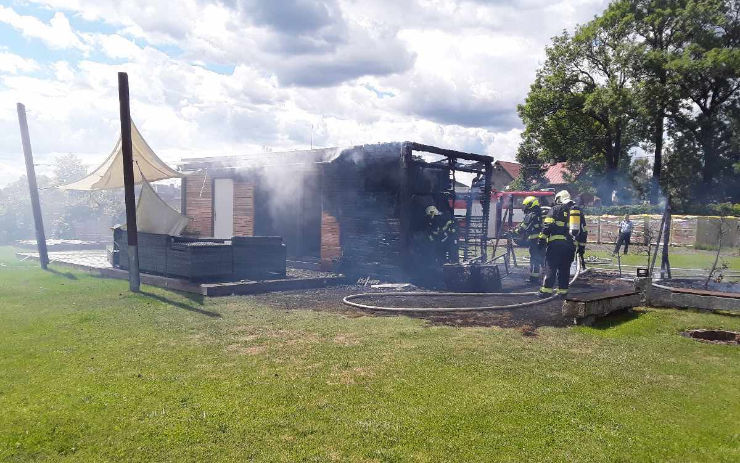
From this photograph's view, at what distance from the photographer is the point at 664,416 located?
4.34m

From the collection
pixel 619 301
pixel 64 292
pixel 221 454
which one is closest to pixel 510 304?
pixel 619 301

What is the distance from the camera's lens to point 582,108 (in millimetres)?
30844

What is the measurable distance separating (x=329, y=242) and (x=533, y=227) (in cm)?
595

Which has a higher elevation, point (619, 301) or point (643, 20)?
point (643, 20)

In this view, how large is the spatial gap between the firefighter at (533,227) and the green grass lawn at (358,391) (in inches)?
162

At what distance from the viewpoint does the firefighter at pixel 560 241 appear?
9656mm

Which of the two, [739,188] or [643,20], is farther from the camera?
[739,188]

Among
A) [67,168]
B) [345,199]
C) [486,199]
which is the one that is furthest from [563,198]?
[67,168]

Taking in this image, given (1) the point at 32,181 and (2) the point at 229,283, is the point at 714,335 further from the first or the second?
(1) the point at 32,181

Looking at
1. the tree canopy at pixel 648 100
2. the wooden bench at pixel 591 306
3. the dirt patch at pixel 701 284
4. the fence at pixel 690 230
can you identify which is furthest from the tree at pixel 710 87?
the wooden bench at pixel 591 306

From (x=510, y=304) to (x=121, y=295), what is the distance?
26.0 feet

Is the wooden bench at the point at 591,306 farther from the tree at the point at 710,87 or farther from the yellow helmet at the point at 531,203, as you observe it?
the tree at the point at 710,87

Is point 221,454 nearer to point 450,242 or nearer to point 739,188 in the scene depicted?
point 450,242

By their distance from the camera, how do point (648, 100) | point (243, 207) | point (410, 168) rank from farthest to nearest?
point (648, 100), point (243, 207), point (410, 168)
